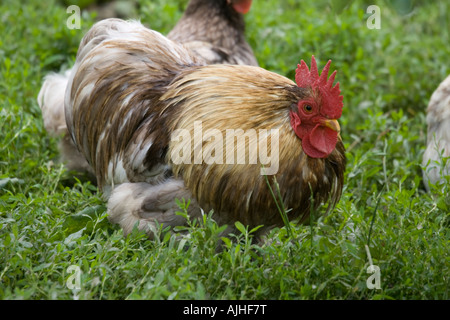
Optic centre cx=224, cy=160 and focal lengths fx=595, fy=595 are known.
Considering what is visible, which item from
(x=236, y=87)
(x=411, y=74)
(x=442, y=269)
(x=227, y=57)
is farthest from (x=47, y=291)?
(x=411, y=74)

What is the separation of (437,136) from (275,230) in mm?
1890

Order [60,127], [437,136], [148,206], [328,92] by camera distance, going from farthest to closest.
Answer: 1. [60,127]
2. [437,136]
3. [148,206]
4. [328,92]

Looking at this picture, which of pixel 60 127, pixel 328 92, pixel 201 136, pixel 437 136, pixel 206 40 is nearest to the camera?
pixel 328 92

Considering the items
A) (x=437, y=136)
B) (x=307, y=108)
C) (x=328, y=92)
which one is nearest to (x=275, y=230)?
(x=307, y=108)

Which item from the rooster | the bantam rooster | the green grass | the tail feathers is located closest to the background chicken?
the tail feathers

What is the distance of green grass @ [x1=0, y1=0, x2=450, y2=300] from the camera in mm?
3016

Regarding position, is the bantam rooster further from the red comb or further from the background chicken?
the background chicken

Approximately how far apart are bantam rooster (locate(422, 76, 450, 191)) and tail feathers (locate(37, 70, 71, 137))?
2758mm

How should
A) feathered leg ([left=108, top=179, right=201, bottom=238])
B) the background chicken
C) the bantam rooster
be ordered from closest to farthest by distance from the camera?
feathered leg ([left=108, top=179, right=201, bottom=238]), the bantam rooster, the background chicken

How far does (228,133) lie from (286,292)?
2.94 ft

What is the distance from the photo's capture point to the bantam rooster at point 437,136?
4.25m

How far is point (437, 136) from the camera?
14.8 feet

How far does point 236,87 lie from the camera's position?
3.41m

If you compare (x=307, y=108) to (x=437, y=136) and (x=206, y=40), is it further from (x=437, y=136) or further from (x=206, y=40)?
(x=206, y=40)
